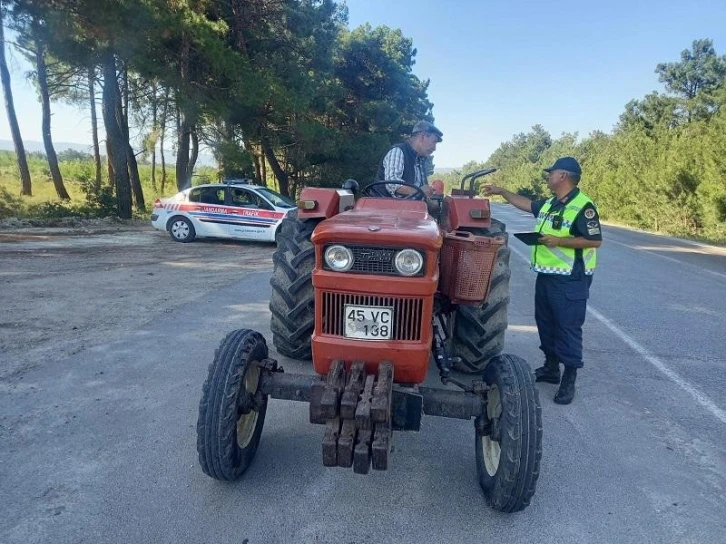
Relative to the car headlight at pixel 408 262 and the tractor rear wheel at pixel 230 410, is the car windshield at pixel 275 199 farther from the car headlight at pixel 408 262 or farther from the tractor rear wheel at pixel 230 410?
Answer: the car headlight at pixel 408 262

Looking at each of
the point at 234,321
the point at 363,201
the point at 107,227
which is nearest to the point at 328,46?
the point at 107,227

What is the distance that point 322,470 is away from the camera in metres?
3.02

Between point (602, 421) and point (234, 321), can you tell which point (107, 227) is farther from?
point (602, 421)

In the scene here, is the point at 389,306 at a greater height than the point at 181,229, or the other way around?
the point at 389,306

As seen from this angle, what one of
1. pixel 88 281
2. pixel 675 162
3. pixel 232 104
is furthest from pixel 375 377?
pixel 675 162

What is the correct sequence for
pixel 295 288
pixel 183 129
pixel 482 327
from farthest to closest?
pixel 183 129 < pixel 482 327 < pixel 295 288

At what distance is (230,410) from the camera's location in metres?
2.68

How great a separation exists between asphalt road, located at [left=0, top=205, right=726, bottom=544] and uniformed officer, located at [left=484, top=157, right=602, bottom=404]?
442 mm

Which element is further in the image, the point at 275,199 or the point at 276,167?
Result: the point at 276,167

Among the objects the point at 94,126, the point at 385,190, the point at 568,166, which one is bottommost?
the point at 385,190

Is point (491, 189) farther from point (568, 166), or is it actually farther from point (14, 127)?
point (14, 127)

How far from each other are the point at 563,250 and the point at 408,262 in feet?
6.62

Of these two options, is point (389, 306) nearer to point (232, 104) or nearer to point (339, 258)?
point (339, 258)

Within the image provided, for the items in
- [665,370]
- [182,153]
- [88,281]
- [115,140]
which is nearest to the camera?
[665,370]
